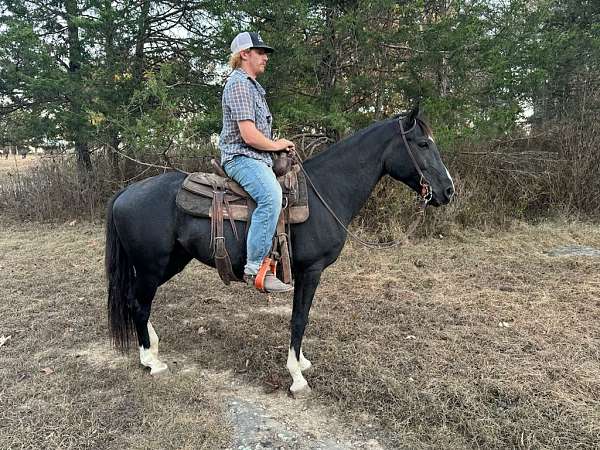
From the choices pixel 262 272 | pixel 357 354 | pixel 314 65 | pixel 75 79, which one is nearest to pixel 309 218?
pixel 262 272

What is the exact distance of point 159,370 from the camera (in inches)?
136

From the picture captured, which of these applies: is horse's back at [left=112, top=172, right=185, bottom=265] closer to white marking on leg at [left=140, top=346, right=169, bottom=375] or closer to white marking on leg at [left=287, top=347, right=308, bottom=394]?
white marking on leg at [left=140, top=346, right=169, bottom=375]

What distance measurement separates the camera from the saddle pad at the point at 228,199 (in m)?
3.17

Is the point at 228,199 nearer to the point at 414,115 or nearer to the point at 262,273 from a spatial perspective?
the point at 262,273

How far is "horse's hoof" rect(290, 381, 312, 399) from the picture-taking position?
3148 millimetres

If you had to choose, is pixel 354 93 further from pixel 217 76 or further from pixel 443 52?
pixel 217 76

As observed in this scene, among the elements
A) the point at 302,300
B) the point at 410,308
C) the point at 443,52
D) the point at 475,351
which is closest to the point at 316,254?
the point at 302,300

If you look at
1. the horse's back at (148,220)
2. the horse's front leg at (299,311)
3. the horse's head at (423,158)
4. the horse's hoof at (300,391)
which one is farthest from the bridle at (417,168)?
the horse's back at (148,220)

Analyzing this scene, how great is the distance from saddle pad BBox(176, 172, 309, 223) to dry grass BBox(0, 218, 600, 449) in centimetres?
134

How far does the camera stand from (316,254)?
3244mm

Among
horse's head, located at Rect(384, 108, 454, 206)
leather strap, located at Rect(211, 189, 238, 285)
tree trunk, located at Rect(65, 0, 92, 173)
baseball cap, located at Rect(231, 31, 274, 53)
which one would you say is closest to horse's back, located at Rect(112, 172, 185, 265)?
A: leather strap, located at Rect(211, 189, 238, 285)

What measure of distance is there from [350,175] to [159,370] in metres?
2.24

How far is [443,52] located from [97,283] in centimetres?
633

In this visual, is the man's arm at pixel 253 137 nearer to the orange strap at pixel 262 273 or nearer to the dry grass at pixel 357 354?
the orange strap at pixel 262 273
